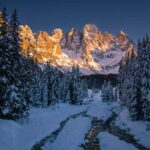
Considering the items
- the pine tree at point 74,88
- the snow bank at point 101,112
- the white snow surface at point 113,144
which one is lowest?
the white snow surface at point 113,144

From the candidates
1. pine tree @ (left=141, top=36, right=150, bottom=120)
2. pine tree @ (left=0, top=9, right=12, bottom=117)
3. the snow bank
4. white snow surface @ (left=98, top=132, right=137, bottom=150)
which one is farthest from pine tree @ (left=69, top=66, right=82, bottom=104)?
white snow surface @ (left=98, top=132, right=137, bottom=150)

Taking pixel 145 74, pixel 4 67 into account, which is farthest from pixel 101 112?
pixel 4 67

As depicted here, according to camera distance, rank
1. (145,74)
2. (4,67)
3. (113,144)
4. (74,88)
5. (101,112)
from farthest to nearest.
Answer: (74,88) → (101,112) → (145,74) → (4,67) → (113,144)

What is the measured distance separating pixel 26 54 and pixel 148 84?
25.5m

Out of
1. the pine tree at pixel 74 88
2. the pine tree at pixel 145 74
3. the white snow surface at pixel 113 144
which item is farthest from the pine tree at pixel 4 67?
the pine tree at pixel 74 88

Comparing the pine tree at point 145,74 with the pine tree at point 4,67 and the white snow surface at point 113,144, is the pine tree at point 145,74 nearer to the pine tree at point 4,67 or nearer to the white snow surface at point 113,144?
the white snow surface at point 113,144

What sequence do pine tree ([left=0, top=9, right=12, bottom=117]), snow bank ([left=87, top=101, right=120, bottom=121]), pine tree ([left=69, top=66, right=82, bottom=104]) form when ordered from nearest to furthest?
pine tree ([left=0, top=9, right=12, bottom=117]) → snow bank ([left=87, top=101, right=120, bottom=121]) → pine tree ([left=69, top=66, right=82, bottom=104])

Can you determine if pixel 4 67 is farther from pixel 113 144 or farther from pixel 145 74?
pixel 145 74

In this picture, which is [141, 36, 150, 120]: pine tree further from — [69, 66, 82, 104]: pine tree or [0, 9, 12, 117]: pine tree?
[69, 66, 82, 104]: pine tree

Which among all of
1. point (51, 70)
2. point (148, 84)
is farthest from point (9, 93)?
point (51, 70)

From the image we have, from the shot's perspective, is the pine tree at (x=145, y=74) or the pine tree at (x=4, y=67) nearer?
the pine tree at (x=4, y=67)

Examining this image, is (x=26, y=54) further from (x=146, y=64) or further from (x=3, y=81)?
(x=3, y=81)

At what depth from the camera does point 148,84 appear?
45656 mm

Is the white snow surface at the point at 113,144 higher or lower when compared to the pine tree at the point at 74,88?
lower
